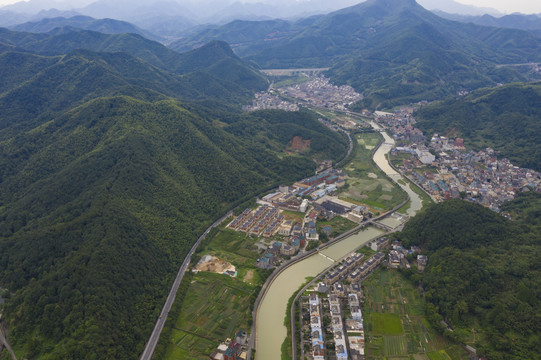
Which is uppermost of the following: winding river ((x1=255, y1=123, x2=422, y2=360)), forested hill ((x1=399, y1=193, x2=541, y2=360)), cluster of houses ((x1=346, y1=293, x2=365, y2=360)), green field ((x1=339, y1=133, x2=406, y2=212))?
forested hill ((x1=399, y1=193, x2=541, y2=360))

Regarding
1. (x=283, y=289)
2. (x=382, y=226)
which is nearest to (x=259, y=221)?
(x=283, y=289)

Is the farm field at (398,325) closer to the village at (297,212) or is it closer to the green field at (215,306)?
the village at (297,212)

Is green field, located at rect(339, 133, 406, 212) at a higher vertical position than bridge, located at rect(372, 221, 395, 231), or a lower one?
lower

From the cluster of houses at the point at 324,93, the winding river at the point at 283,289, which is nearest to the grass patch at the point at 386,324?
the winding river at the point at 283,289

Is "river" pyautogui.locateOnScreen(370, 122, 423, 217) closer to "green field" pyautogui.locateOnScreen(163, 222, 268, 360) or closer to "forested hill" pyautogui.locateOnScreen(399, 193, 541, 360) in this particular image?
"forested hill" pyautogui.locateOnScreen(399, 193, 541, 360)

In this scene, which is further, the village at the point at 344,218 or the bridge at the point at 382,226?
the bridge at the point at 382,226

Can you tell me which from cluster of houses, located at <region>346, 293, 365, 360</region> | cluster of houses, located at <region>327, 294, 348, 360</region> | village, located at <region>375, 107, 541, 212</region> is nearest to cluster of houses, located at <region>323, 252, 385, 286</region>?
cluster of houses, located at <region>327, 294, 348, 360</region>
